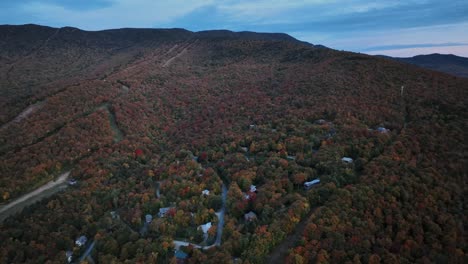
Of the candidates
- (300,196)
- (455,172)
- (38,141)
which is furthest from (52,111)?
(455,172)

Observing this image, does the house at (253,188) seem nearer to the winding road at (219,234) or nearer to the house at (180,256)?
the winding road at (219,234)

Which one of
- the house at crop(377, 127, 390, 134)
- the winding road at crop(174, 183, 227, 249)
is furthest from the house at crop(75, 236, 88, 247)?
the house at crop(377, 127, 390, 134)

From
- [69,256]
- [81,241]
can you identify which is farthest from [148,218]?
[69,256]

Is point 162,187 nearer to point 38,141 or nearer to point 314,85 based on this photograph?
point 38,141

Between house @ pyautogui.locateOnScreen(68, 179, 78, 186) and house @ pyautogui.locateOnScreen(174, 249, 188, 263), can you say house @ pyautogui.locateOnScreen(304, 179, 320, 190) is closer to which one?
house @ pyautogui.locateOnScreen(174, 249, 188, 263)

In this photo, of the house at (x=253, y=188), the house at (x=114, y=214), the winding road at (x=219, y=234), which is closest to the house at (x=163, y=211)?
the winding road at (x=219, y=234)
